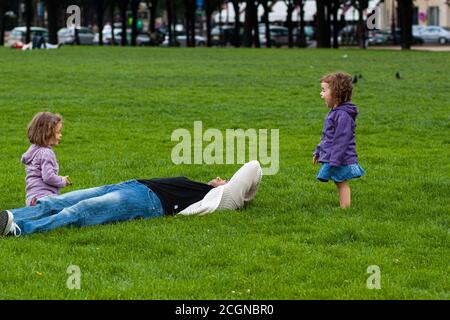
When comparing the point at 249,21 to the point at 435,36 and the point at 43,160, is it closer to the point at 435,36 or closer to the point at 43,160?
the point at 435,36

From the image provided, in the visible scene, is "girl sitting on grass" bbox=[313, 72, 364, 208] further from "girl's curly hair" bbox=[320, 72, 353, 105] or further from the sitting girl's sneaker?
the sitting girl's sneaker

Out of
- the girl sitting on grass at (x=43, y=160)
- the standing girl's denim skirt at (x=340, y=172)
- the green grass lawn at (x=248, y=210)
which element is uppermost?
the girl sitting on grass at (x=43, y=160)

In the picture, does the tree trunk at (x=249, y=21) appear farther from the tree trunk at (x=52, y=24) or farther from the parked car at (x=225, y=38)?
the parked car at (x=225, y=38)

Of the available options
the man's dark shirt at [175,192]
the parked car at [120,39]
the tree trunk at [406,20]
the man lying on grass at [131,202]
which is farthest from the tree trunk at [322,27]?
the man's dark shirt at [175,192]

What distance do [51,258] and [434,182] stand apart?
5097 mm

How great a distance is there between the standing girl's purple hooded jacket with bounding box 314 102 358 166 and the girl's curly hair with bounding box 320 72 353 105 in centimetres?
10

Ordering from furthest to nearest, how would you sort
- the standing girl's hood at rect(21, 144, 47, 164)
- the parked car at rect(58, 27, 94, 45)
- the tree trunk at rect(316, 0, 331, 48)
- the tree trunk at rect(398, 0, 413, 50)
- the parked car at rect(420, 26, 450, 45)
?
1. the parked car at rect(420, 26, 450, 45)
2. the parked car at rect(58, 27, 94, 45)
3. the tree trunk at rect(316, 0, 331, 48)
4. the tree trunk at rect(398, 0, 413, 50)
5. the standing girl's hood at rect(21, 144, 47, 164)

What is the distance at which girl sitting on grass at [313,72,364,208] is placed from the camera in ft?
30.8

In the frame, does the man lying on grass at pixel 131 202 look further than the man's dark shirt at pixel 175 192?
No

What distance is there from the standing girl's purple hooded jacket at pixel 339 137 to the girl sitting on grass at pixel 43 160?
241cm

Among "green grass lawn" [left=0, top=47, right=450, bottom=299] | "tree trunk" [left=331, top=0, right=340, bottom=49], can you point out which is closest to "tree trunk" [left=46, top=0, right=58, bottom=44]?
"tree trunk" [left=331, top=0, right=340, bottom=49]

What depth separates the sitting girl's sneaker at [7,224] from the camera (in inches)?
312
